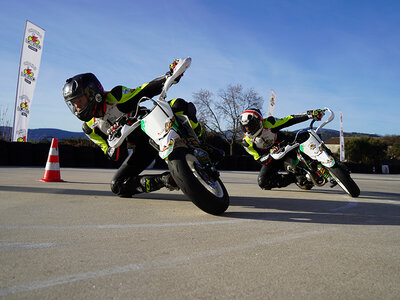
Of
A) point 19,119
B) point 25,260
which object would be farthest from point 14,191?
point 19,119

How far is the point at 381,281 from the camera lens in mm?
1689

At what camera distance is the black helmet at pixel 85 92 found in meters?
4.25

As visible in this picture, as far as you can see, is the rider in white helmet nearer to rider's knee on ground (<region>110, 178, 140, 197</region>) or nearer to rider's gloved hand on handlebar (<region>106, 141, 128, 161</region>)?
rider's knee on ground (<region>110, 178, 140, 197</region>)

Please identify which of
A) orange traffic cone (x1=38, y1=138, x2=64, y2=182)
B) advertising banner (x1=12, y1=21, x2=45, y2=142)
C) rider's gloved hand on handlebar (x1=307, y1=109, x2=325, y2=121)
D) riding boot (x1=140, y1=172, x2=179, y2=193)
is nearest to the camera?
riding boot (x1=140, y1=172, x2=179, y2=193)

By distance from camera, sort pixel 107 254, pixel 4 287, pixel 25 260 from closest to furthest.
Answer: pixel 4 287 → pixel 25 260 → pixel 107 254

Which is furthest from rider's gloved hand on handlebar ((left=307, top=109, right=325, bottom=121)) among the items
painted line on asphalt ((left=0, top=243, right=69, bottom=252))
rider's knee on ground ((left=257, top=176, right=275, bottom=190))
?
painted line on asphalt ((left=0, top=243, right=69, bottom=252))

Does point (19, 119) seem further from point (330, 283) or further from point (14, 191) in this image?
point (330, 283)

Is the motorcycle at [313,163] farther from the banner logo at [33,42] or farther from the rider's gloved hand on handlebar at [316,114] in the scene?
the banner logo at [33,42]

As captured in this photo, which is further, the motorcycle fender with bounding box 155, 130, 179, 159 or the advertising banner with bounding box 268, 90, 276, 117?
the advertising banner with bounding box 268, 90, 276, 117

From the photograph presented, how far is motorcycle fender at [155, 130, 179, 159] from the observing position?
3.59 m

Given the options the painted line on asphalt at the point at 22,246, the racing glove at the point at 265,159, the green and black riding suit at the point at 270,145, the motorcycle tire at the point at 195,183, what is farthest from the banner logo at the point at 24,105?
the painted line on asphalt at the point at 22,246

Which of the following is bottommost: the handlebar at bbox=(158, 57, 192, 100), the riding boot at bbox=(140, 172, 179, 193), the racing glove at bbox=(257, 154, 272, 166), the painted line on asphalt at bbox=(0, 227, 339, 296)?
the painted line on asphalt at bbox=(0, 227, 339, 296)

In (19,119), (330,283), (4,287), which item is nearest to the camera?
(4,287)

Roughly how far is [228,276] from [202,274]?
139mm
